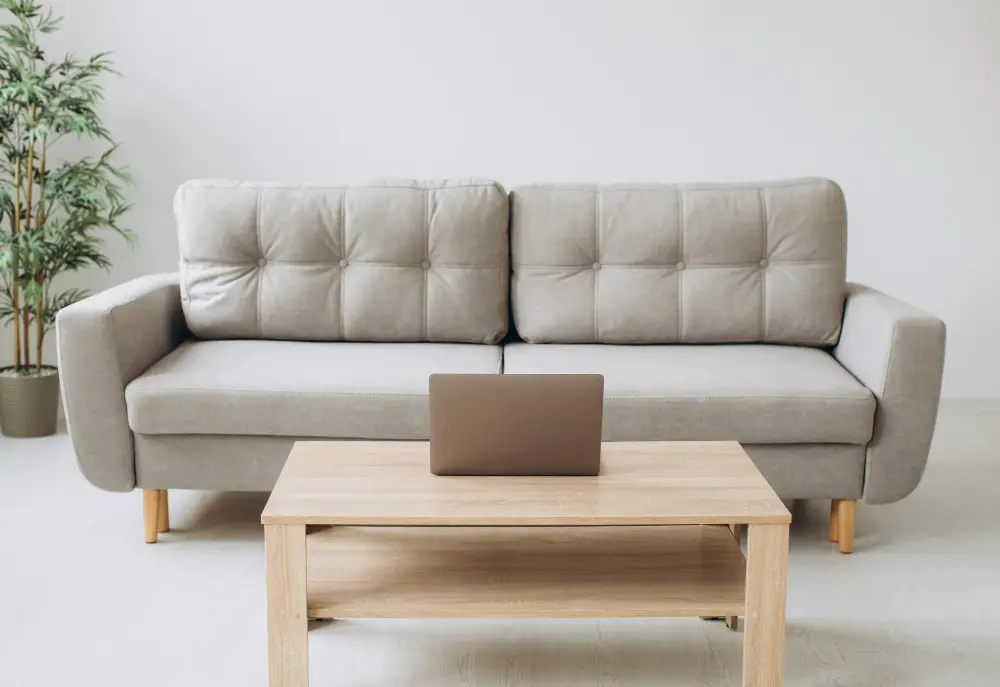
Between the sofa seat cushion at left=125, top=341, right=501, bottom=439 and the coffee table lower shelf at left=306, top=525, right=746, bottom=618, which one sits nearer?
the coffee table lower shelf at left=306, top=525, right=746, bottom=618

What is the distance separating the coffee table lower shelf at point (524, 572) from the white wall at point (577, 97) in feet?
6.64

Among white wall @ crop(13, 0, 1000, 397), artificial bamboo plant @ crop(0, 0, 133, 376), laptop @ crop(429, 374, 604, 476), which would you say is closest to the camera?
laptop @ crop(429, 374, 604, 476)

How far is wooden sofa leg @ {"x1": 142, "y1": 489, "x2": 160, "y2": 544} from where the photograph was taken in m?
2.62

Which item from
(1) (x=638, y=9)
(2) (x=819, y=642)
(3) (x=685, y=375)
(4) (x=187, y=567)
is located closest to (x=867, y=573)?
(2) (x=819, y=642)

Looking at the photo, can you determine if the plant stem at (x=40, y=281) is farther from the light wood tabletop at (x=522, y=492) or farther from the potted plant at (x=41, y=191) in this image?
the light wood tabletop at (x=522, y=492)

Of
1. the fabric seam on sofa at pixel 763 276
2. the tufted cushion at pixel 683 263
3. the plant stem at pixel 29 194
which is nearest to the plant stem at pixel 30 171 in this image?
the plant stem at pixel 29 194

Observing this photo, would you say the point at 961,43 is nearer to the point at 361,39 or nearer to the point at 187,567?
the point at 361,39

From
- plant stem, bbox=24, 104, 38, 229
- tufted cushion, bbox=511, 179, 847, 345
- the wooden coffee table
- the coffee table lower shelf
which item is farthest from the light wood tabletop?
plant stem, bbox=24, 104, 38, 229

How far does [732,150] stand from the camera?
3.84m

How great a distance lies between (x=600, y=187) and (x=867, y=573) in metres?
1.31

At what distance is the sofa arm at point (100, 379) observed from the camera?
2510 millimetres

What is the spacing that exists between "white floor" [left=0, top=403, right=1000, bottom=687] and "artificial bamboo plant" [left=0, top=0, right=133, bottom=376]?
90 centimetres

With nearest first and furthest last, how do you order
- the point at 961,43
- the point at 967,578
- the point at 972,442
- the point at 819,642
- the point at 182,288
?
the point at 819,642 < the point at 967,578 < the point at 182,288 < the point at 972,442 < the point at 961,43

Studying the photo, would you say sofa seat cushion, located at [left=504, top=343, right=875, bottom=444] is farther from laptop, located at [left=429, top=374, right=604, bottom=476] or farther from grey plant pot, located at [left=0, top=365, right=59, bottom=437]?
grey plant pot, located at [left=0, top=365, right=59, bottom=437]
